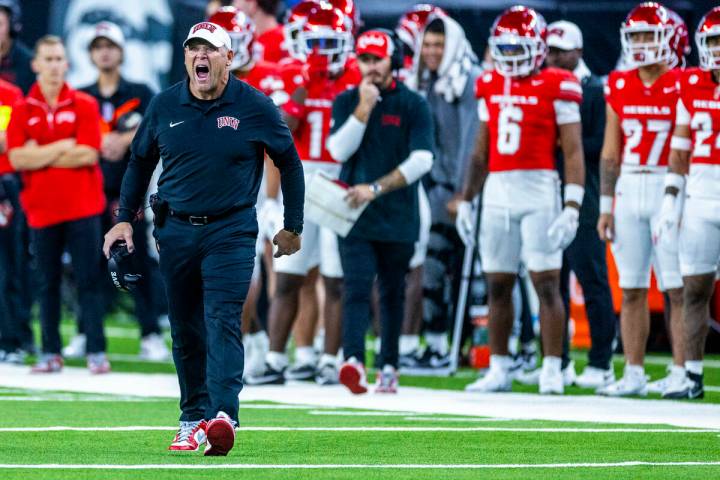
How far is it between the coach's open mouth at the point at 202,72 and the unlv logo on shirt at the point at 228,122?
0.60 ft

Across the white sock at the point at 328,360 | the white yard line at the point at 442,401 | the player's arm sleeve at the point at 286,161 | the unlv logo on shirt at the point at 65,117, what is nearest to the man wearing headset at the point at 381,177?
the white yard line at the point at 442,401

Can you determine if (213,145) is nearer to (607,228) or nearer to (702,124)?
(702,124)

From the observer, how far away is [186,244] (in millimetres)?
7359

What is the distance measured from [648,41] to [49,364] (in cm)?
473

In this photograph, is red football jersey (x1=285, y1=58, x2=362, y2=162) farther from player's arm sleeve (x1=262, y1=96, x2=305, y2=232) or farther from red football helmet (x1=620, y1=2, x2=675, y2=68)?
player's arm sleeve (x1=262, y1=96, x2=305, y2=232)

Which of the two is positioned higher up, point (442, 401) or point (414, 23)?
point (414, 23)

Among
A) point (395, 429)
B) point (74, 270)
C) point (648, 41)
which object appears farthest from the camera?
point (74, 270)

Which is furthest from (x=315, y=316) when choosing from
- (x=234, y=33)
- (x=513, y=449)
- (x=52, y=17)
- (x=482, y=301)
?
(x=52, y=17)

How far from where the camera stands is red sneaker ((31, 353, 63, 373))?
12273mm

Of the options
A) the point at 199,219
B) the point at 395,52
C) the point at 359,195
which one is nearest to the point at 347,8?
the point at 395,52

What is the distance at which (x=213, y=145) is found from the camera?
7.34 m

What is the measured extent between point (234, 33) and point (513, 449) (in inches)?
181

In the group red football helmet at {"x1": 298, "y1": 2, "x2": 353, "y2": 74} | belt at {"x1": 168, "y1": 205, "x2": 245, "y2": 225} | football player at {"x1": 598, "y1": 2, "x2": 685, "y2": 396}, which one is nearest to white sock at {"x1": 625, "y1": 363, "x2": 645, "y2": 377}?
football player at {"x1": 598, "y1": 2, "x2": 685, "y2": 396}

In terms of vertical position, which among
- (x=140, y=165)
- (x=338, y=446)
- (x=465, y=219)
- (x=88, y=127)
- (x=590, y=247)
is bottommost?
(x=338, y=446)
